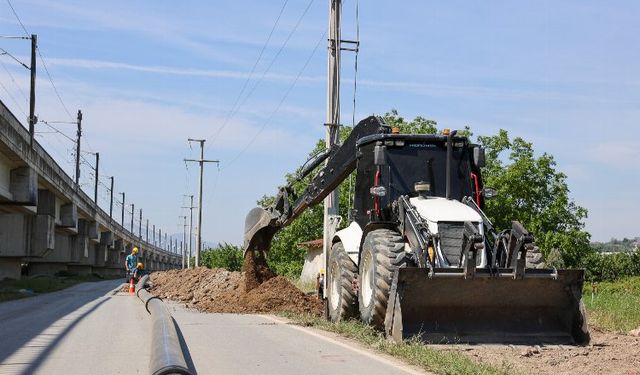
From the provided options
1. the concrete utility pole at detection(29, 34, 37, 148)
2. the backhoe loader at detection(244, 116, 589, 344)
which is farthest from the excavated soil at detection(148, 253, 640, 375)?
the concrete utility pole at detection(29, 34, 37, 148)

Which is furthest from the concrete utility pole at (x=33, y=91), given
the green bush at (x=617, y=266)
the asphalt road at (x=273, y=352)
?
the green bush at (x=617, y=266)

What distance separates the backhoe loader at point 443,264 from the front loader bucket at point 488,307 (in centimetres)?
2

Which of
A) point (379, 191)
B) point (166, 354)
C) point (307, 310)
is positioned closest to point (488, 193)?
point (379, 191)

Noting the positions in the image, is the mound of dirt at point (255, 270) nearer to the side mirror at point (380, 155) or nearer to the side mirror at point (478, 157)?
the side mirror at point (380, 155)

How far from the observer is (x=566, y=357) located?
36.0 feet

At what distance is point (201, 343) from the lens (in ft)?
40.7

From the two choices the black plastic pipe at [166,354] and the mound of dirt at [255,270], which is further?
the mound of dirt at [255,270]

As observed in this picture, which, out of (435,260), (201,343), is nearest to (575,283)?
(435,260)

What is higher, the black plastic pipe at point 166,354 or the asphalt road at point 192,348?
the black plastic pipe at point 166,354

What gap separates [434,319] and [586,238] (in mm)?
41249

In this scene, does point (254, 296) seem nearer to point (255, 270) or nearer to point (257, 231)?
point (255, 270)

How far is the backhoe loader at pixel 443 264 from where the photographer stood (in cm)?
1224

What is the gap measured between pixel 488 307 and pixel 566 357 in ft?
5.86

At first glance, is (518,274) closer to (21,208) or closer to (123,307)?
(123,307)
